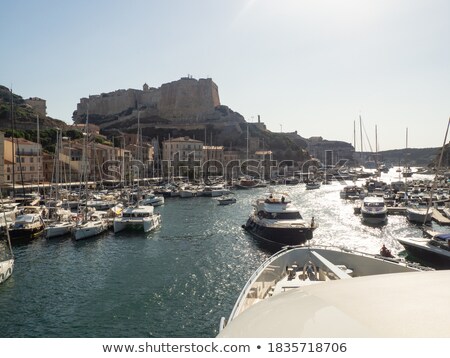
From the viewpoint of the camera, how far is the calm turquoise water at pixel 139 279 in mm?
13180

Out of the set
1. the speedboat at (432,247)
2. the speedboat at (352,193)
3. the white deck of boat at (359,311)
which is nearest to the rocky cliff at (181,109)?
the speedboat at (352,193)

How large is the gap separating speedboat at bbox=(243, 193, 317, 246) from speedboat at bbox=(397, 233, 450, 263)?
590cm

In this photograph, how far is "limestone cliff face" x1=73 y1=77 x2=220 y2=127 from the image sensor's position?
11906cm

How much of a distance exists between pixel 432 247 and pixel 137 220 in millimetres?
20637

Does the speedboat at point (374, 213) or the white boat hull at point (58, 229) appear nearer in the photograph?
the white boat hull at point (58, 229)

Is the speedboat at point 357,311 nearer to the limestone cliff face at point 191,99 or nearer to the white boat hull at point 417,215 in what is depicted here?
the white boat hull at point 417,215

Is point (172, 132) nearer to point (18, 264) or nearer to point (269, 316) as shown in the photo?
point (18, 264)

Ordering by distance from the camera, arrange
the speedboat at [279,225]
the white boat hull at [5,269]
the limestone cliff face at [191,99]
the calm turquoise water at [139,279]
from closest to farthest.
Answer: the calm turquoise water at [139,279], the white boat hull at [5,269], the speedboat at [279,225], the limestone cliff face at [191,99]

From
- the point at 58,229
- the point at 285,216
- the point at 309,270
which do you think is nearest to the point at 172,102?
the point at 58,229

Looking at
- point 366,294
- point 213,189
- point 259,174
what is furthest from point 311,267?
point 259,174

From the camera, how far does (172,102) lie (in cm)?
12106

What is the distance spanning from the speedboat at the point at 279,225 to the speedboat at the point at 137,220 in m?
7.80

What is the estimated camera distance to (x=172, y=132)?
366ft

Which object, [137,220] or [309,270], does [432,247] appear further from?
[137,220]
